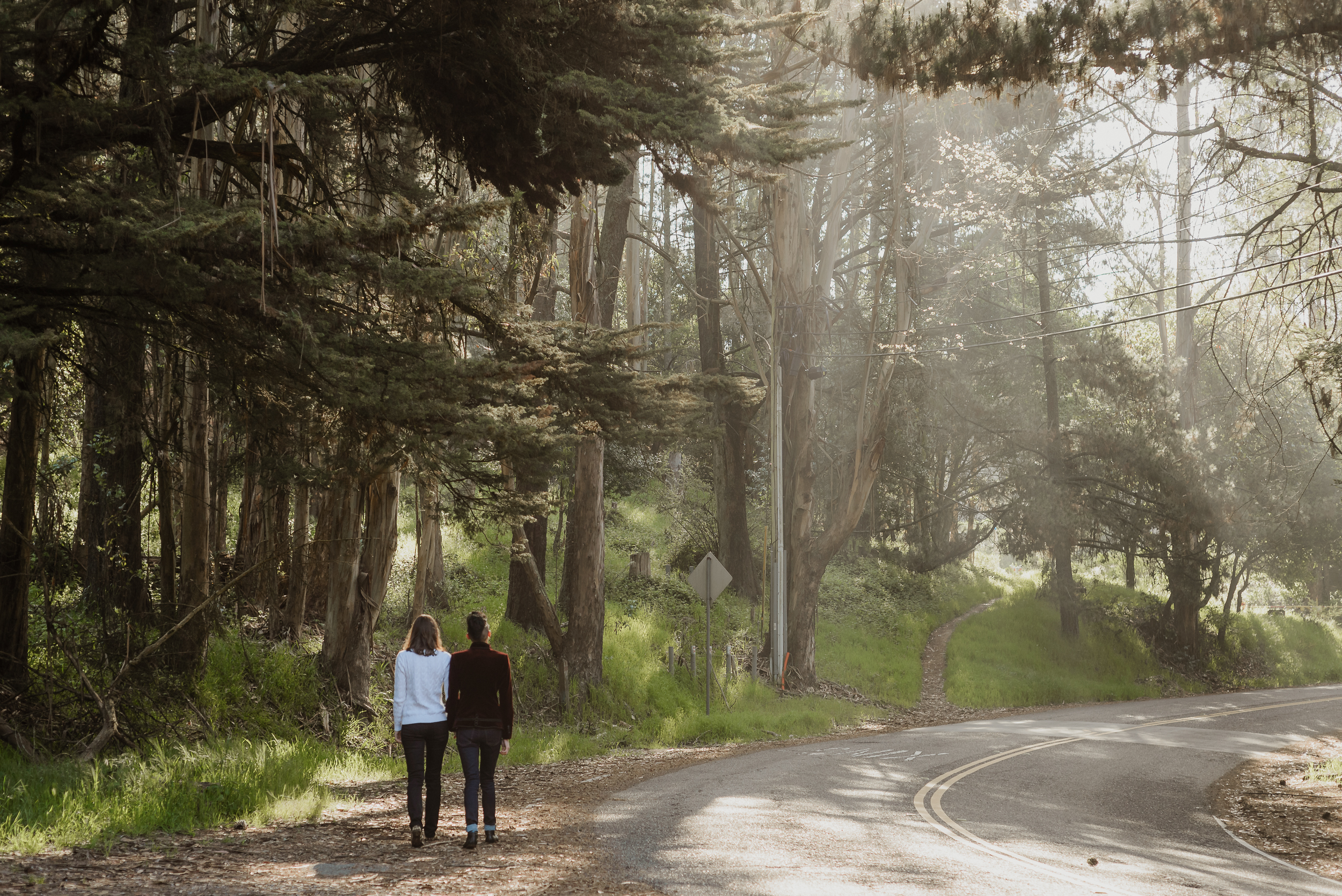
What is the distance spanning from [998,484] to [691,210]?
44.2ft

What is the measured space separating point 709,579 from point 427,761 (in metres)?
11.1

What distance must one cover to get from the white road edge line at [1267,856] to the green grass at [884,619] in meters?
14.0

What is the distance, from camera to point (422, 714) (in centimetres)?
787

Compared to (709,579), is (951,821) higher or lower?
lower

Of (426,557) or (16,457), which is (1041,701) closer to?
(426,557)

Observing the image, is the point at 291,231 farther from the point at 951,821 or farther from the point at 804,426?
the point at 804,426

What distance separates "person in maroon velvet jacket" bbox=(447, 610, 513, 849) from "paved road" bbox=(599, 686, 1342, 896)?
1.12m

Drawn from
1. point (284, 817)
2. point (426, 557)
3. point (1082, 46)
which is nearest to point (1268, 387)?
point (1082, 46)

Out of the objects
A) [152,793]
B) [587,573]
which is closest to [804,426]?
[587,573]

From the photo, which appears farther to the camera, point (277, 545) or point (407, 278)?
point (277, 545)

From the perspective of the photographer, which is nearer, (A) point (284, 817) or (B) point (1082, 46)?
(A) point (284, 817)

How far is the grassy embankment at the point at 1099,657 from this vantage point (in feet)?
90.5

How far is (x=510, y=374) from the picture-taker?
8.34 metres

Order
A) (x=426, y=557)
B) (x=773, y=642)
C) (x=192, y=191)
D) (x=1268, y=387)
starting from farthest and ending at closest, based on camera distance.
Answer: (x=773, y=642) < (x=426, y=557) < (x=1268, y=387) < (x=192, y=191)
